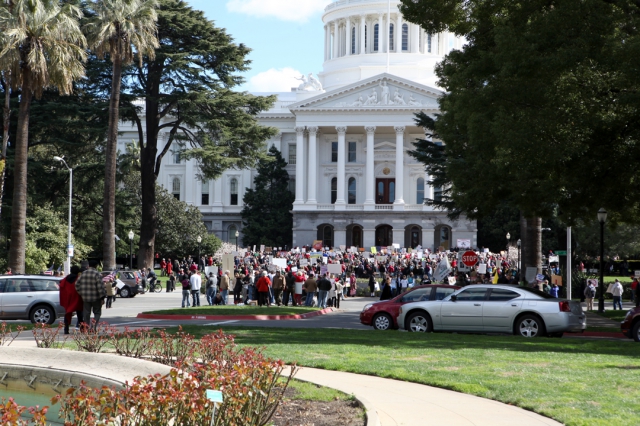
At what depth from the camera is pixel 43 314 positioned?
74.7ft

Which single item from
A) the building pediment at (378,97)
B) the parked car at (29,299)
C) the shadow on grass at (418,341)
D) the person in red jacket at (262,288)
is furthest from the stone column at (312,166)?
Result: the shadow on grass at (418,341)

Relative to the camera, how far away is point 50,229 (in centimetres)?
4412

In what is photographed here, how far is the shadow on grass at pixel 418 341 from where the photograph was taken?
16.5 m

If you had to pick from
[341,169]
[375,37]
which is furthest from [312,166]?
[375,37]

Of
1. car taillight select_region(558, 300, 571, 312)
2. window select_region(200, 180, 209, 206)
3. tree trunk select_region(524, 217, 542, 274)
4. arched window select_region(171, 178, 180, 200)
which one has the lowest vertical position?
car taillight select_region(558, 300, 571, 312)

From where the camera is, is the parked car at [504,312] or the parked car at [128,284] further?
the parked car at [128,284]

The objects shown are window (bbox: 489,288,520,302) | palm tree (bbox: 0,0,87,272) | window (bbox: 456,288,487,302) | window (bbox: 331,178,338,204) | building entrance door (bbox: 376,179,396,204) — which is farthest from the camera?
window (bbox: 331,178,338,204)

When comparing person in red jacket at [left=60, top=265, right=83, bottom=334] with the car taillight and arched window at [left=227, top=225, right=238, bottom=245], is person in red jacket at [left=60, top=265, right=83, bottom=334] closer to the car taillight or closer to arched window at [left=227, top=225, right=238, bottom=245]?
the car taillight

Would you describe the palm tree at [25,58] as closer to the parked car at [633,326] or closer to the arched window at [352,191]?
the parked car at [633,326]

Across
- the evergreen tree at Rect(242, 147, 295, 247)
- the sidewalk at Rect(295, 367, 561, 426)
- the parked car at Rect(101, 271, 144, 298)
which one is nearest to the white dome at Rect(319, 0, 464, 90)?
the evergreen tree at Rect(242, 147, 295, 247)

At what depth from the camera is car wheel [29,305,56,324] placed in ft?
74.2

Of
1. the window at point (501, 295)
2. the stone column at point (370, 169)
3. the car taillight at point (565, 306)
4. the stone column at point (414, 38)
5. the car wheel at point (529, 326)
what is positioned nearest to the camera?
the car taillight at point (565, 306)

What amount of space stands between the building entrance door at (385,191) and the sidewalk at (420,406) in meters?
78.2

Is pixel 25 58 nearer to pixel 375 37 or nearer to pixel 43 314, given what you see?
pixel 43 314
